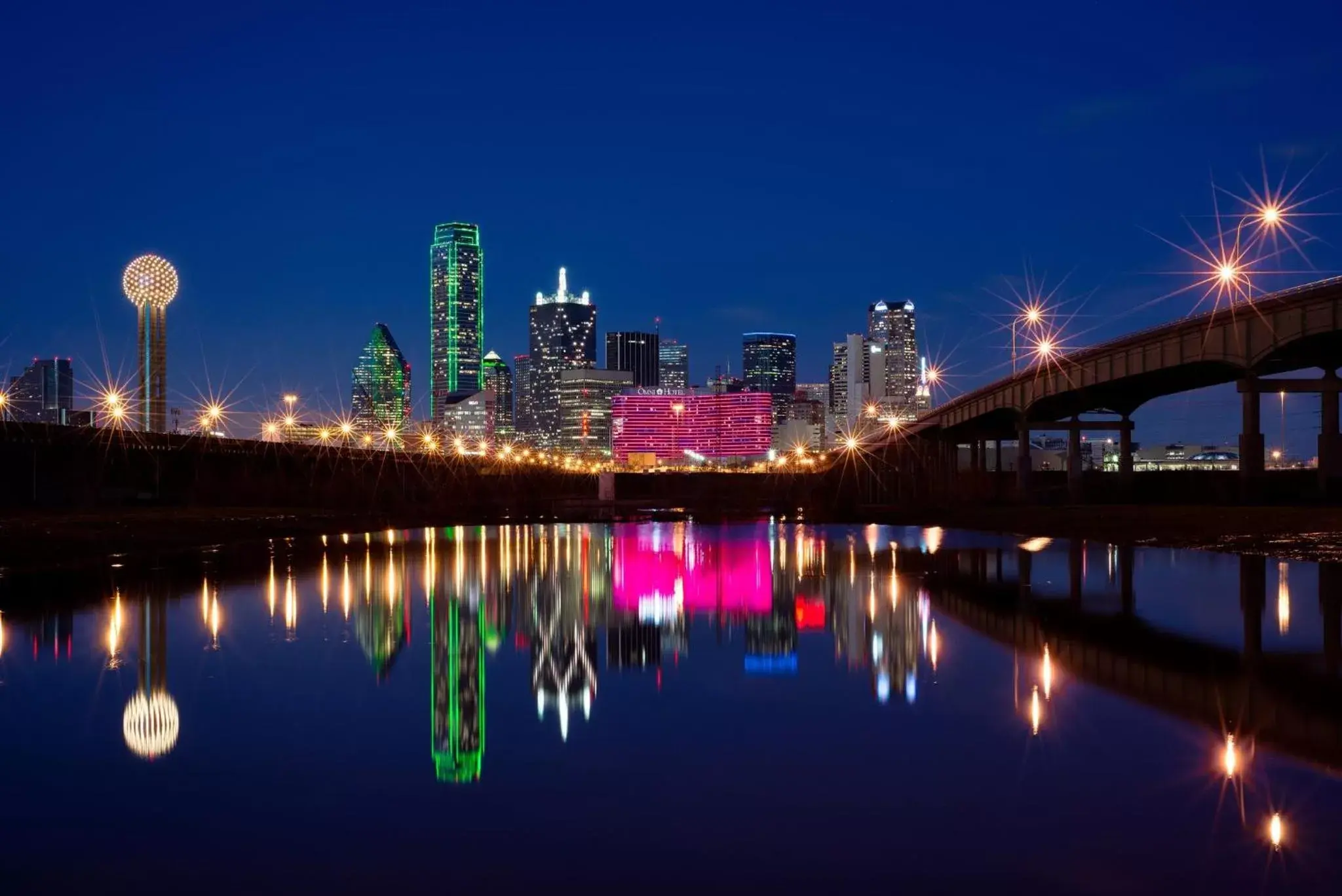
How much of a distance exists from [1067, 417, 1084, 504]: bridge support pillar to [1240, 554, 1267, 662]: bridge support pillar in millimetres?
51005

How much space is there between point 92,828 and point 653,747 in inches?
226

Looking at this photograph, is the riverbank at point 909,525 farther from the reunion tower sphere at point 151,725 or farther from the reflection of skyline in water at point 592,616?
the reunion tower sphere at point 151,725

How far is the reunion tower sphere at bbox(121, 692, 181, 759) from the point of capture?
45.8 ft

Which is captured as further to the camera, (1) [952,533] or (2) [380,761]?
(1) [952,533]

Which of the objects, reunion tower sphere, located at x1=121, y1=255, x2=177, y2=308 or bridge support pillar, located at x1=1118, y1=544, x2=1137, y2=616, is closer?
bridge support pillar, located at x1=1118, y1=544, x2=1137, y2=616

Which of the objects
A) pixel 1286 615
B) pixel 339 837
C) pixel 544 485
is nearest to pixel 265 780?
pixel 339 837

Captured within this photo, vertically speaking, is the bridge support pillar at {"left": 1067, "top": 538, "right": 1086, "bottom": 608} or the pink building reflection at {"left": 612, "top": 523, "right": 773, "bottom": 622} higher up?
the bridge support pillar at {"left": 1067, "top": 538, "right": 1086, "bottom": 608}

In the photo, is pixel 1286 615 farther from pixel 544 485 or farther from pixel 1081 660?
pixel 544 485

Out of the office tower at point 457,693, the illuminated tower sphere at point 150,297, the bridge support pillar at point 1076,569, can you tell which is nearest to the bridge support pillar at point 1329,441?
the bridge support pillar at point 1076,569

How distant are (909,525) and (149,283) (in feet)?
318

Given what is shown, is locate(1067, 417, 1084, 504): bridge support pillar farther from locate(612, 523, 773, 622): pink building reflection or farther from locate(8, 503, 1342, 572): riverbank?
locate(612, 523, 773, 622): pink building reflection

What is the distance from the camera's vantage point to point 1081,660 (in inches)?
763

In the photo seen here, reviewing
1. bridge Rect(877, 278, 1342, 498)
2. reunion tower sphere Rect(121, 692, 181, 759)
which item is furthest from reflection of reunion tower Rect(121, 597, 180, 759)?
bridge Rect(877, 278, 1342, 498)

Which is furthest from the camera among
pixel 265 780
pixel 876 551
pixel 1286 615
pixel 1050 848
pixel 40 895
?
pixel 876 551
